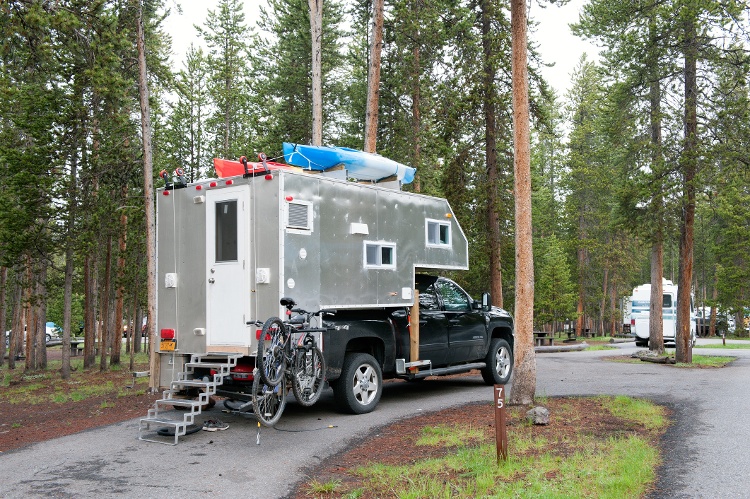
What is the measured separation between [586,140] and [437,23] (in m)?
31.9

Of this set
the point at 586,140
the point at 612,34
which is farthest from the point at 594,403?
the point at 586,140

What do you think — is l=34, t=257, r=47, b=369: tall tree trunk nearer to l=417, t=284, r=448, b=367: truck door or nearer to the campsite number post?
l=417, t=284, r=448, b=367: truck door

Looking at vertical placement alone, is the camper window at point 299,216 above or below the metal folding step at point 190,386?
above

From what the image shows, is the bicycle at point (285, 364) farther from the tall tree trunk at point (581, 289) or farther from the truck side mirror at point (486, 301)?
the tall tree trunk at point (581, 289)

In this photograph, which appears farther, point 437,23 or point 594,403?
point 437,23

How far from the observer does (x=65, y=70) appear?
16656 mm

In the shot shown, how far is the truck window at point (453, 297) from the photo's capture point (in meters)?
11.8

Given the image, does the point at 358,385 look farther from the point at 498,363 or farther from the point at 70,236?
the point at 70,236

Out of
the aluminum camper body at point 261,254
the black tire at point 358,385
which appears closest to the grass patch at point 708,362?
the aluminum camper body at point 261,254

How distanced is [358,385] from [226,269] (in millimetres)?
2578

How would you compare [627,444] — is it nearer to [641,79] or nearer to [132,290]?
[641,79]

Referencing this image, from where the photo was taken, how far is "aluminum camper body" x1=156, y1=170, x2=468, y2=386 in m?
8.55

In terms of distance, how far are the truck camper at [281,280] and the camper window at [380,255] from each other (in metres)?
0.02

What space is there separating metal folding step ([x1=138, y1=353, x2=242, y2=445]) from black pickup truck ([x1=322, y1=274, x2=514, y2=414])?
54.9 inches
